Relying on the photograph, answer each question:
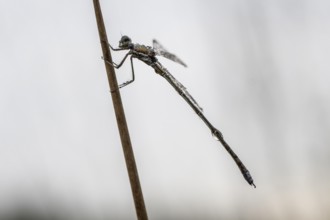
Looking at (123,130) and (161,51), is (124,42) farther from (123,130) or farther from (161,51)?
(123,130)

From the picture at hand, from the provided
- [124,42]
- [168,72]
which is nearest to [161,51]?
[168,72]

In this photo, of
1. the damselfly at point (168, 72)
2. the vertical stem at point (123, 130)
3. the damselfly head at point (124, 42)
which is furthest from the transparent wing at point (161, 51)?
the vertical stem at point (123, 130)

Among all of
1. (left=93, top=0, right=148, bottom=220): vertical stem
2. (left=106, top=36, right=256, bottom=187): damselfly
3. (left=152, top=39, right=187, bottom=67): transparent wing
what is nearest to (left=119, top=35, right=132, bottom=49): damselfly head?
(left=106, top=36, right=256, bottom=187): damselfly

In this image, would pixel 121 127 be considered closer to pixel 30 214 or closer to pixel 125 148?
pixel 125 148

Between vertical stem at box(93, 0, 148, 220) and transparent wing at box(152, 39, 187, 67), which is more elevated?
transparent wing at box(152, 39, 187, 67)

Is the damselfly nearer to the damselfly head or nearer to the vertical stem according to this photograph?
Answer: the damselfly head

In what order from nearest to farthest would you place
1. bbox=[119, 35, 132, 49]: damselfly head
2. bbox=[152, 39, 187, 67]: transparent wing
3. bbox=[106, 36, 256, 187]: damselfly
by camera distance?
bbox=[119, 35, 132, 49]: damselfly head < bbox=[106, 36, 256, 187]: damselfly < bbox=[152, 39, 187, 67]: transparent wing

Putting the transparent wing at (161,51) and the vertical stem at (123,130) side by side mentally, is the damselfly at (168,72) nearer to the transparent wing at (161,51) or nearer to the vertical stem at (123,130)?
the transparent wing at (161,51)

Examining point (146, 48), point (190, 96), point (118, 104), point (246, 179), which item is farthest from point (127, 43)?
point (118, 104)
